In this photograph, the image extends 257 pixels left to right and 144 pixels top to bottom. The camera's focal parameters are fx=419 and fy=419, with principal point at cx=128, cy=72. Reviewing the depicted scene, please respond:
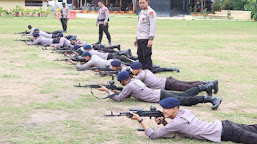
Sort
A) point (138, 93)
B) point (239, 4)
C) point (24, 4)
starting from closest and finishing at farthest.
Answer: point (138, 93)
point (24, 4)
point (239, 4)

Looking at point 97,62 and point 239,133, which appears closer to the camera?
point 239,133

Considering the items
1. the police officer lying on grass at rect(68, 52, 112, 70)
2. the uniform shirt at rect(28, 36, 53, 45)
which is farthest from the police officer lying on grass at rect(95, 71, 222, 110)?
the uniform shirt at rect(28, 36, 53, 45)

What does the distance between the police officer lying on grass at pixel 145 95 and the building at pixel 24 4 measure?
134 feet

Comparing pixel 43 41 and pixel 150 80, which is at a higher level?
pixel 43 41

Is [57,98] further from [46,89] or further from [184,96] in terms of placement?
[184,96]

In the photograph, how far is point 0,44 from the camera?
62.6ft

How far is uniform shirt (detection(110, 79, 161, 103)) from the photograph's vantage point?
26.8ft

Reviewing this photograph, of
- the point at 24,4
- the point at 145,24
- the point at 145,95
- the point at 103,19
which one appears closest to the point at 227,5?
the point at 24,4

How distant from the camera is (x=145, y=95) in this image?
8.33 m

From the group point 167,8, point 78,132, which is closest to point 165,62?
point 78,132

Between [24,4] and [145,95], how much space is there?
136ft

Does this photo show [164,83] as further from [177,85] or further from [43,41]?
[43,41]

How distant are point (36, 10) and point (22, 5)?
4.02 metres

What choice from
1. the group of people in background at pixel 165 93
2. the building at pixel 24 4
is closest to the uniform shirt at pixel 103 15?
the group of people in background at pixel 165 93
